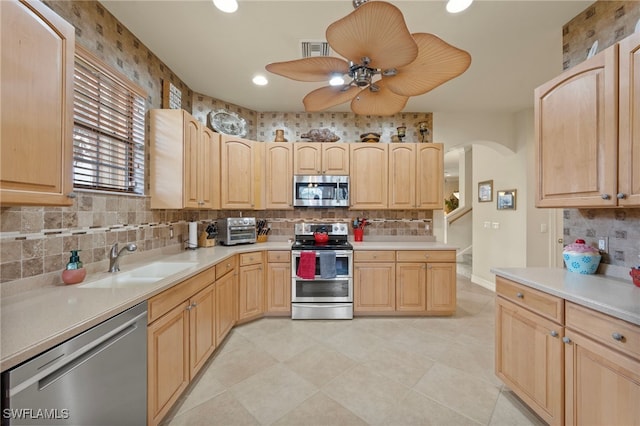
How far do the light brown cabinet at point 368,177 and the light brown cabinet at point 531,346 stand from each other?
5.89ft

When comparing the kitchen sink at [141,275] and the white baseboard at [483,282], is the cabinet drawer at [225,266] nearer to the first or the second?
the kitchen sink at [141,275]

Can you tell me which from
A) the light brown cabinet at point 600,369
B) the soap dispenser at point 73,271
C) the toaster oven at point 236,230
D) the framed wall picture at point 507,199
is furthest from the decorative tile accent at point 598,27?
the soap dispenser at point 73,271

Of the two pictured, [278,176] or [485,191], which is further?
[485,191]

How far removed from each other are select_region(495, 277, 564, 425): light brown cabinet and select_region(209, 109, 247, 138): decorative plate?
3.25m

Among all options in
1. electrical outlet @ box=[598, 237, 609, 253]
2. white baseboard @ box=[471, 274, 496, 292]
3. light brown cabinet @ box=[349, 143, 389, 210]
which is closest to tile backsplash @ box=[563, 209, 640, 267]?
electrical outlet @ box=[598, 237, 609, 253]

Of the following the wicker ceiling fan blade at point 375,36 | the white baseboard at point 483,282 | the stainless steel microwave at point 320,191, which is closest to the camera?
the wicker ceiling fan blade at point 375,36

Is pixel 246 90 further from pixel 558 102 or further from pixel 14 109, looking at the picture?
pixel 558 102

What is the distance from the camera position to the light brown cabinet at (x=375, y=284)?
3.03 metres

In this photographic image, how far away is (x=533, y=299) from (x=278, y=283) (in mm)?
2402

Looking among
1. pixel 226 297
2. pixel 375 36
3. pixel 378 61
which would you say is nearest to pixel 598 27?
pixel 378 61

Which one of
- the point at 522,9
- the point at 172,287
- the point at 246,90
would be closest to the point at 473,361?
the point at 172,287

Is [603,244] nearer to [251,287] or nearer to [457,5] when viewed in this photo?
[457,5]

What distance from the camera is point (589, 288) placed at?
54.3 inches

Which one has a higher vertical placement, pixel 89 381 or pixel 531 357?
pixel 89 381
